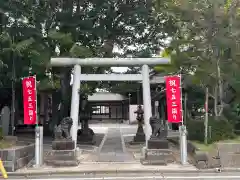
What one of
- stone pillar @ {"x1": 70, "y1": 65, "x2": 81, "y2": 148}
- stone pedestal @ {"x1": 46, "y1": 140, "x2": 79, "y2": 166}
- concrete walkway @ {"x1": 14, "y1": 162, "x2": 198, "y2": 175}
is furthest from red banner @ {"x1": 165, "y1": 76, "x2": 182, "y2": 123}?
stone pedestal @ {"x1": 46, "y1": 140, "x2": 79, "y2": 166}

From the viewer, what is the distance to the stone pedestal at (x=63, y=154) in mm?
12469

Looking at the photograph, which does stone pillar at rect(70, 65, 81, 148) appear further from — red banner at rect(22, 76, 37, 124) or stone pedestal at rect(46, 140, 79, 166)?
red banner at rect(22, 76, 37, 124)

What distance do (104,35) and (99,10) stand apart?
1368 mm

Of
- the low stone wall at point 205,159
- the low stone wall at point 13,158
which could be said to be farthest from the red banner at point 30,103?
the low stone wall at point 205,159

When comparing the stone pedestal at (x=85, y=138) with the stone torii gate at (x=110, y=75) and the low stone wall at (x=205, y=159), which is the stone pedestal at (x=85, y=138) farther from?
the low stone wall at (x=205, y=159)

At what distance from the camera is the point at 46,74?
1920cm

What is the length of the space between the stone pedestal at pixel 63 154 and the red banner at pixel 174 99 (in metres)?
4.06

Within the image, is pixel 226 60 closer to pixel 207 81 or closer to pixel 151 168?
pixel 207 81

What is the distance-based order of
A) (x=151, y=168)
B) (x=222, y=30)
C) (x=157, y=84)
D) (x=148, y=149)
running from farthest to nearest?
(x=157, y=84) < (x=222, y=30) < (x=148, y=149) < (x=151, y=168)

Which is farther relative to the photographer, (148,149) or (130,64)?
(130,64)

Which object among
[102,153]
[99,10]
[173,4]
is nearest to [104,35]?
[99,10]

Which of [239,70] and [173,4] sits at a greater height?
[173,4]

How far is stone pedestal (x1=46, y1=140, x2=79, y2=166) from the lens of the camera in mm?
12469

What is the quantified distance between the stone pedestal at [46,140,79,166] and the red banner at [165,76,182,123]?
13.3 ft
